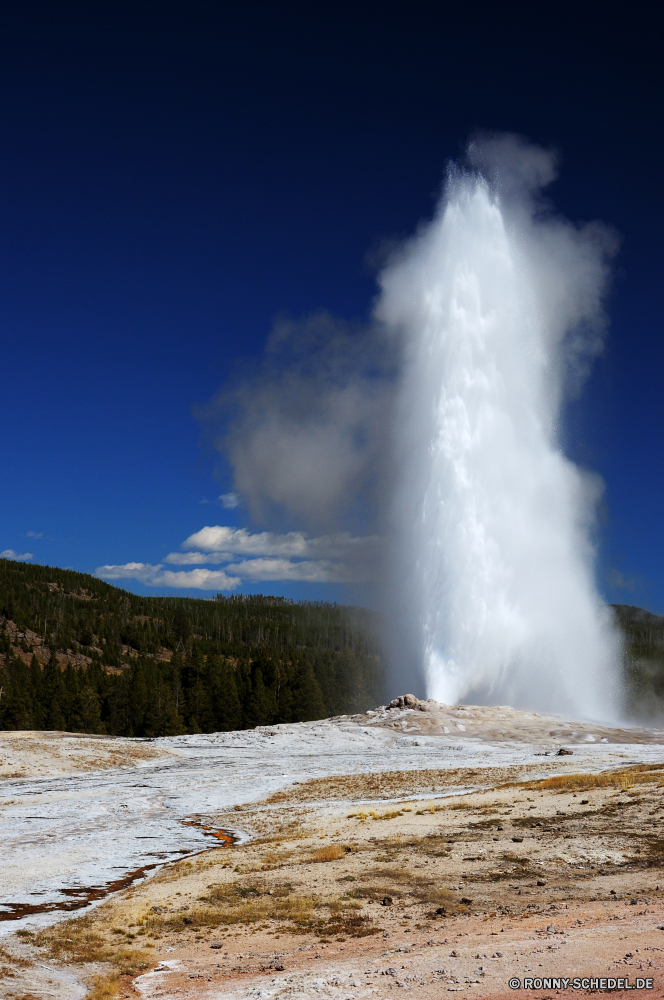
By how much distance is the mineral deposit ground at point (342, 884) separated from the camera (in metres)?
10.1

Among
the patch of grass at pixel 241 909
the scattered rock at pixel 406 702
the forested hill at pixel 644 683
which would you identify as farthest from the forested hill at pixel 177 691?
the patch of grass at pixel 241 909

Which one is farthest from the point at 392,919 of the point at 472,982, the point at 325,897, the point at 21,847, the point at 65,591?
the point at 65,591

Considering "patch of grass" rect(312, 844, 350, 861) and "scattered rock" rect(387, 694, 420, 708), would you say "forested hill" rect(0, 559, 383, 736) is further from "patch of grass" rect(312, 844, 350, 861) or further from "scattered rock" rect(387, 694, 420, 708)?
"patch of grass" rect(312, 844, 350, 861)

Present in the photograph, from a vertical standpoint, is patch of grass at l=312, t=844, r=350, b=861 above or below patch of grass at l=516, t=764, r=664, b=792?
below

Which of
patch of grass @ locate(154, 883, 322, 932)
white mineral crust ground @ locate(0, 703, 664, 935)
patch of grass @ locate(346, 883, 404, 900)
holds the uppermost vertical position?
patch of grass @ locate(346, 883, 404, 900)

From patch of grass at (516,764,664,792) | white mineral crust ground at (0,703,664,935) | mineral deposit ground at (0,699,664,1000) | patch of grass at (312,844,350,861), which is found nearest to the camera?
mineral deposit ground at (0,699,664,1000)

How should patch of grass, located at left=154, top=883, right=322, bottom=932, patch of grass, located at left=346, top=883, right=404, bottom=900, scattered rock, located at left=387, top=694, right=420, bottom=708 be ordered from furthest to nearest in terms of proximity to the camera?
scattered rock, located at left=387, top=694, right=420, bottom=708 → patch of grass, located at left=346, top=883, right=404, bottom=900 → patch of grass, located at left=154, top=883, right=322, bottom=932

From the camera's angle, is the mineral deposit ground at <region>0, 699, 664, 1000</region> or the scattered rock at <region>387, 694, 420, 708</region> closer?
the mineral deposit ground at <region>0, 699, 664, 1000</region>

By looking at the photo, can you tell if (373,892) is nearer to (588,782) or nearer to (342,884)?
(342,884)

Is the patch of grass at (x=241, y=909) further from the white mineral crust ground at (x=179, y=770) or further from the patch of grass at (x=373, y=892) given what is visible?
the white mineral crust ground at (x=179, y=770)

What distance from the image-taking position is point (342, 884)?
16391mm

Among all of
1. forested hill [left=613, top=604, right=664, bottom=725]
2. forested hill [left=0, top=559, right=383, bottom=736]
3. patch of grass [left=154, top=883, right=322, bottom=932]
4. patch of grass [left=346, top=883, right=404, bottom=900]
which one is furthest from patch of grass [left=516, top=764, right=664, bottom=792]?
forested hill [left=0, top=559, right=383, bottom=736]

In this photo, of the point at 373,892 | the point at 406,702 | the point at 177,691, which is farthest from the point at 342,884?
the point at 177,691

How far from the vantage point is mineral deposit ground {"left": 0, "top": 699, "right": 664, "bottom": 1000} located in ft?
33.2
